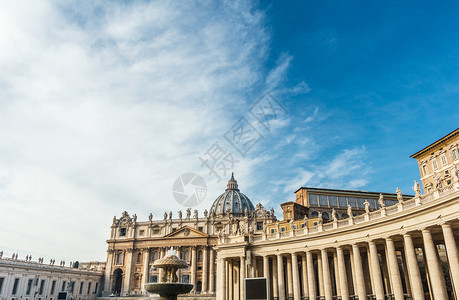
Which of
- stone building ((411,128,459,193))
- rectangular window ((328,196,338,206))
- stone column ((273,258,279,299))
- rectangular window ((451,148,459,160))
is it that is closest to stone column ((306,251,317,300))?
stone column ((273,258,279,299))

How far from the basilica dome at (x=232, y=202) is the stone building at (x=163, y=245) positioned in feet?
125

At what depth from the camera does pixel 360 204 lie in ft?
264

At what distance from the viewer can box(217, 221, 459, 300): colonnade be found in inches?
1271

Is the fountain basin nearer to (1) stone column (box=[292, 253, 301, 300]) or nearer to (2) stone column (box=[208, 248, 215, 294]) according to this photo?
(1) stone column (box=[292, 253, 301, 300])

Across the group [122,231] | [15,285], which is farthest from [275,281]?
[122,231]

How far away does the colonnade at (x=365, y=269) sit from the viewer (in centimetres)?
3228

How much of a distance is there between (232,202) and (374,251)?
120 metres

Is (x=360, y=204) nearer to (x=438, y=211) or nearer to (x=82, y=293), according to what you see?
(x=438, y=211)

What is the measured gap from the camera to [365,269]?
46875 mm

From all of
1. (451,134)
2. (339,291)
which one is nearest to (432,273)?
(339,291)

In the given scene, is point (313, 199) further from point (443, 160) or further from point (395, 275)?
point (395, 275)

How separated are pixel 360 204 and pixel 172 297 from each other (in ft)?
204

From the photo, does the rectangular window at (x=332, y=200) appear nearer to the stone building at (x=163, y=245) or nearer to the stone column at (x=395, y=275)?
the stone building at (x=163, y=245)

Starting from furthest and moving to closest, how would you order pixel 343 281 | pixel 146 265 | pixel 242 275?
pixel 146 265, pixel 242 275, pixel 343 281
